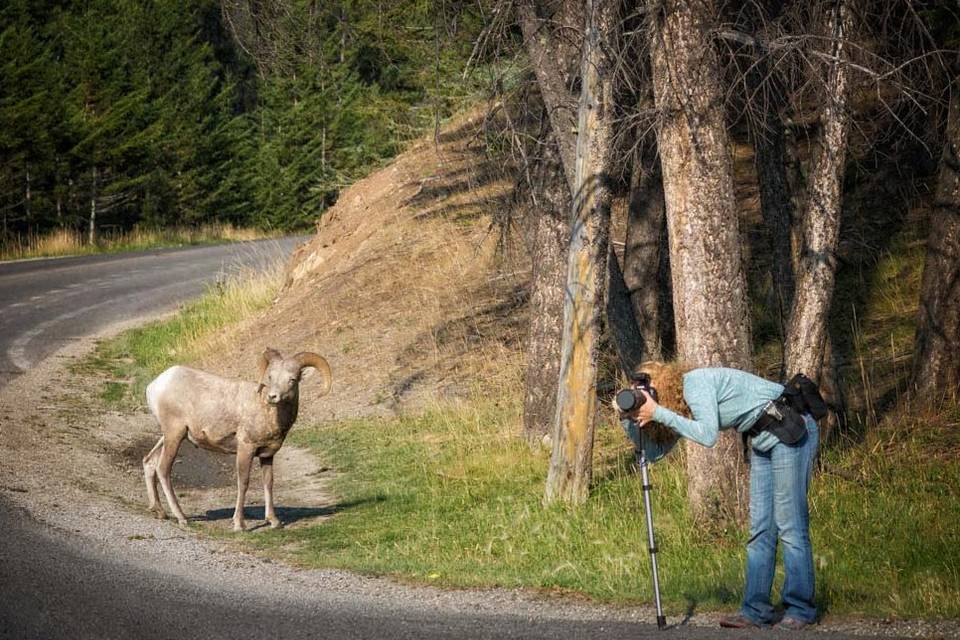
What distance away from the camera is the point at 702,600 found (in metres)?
8.84

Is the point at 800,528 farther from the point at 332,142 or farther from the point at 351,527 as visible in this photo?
the point at 332,142

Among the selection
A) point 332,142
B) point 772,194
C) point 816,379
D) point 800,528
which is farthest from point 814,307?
point 332,142

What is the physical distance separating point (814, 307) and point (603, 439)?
405 cm

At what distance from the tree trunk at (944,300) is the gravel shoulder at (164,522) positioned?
6.86 metres

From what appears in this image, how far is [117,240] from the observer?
152 feet

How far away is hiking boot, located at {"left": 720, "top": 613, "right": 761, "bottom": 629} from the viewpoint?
779 centimetres

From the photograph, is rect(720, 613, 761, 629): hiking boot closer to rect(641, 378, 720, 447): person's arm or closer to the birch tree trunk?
rect(641, 378, 720, 447): person's arm

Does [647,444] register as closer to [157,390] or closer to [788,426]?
[788,426]

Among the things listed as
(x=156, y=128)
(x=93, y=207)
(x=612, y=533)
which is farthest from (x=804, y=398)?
(x=156, y=128)

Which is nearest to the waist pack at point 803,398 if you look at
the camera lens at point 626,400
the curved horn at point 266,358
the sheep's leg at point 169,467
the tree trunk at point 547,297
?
the camera lens at point 626,400

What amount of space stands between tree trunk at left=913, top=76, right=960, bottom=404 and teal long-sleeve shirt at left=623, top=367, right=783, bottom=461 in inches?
289

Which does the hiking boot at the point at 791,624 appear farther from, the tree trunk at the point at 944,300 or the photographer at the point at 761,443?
the tree trunk at the point at 944,300

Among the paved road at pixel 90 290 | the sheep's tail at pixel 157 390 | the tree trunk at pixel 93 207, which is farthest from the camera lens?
the tree trunk at pixel 93 207

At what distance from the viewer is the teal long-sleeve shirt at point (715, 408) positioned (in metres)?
7.34
